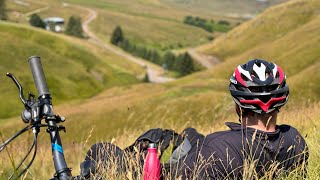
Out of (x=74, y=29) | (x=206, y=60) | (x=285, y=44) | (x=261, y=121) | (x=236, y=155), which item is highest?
(x=74, y=29)

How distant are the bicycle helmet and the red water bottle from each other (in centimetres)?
109

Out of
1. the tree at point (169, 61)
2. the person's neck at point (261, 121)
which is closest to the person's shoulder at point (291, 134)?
the person's neck at point (261, 121)

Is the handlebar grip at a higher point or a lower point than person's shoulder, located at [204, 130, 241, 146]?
higher

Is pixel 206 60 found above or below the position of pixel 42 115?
above

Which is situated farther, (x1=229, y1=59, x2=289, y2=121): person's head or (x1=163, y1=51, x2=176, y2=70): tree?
(x1=163, y1=51, x2=176, y2=70): tree

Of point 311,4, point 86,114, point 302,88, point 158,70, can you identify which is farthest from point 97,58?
point 302,88

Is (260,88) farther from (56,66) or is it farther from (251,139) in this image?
(56,66)

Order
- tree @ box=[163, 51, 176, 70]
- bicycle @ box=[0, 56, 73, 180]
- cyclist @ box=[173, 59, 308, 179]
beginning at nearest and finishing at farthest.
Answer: bicycle @ box=[0, 56, 73, 180] < cyclist @ box=[173, 59, 308, 179] < tree @ box=[163, 51, 176, 70]

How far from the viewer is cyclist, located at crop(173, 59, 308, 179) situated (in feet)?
14.7

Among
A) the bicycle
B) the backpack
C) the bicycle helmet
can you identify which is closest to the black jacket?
the backpack

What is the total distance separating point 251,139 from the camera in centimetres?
468

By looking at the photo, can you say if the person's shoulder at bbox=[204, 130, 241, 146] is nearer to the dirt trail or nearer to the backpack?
the backpack

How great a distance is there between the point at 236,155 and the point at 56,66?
309 feet

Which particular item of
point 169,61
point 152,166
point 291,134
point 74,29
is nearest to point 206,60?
point 169,61
